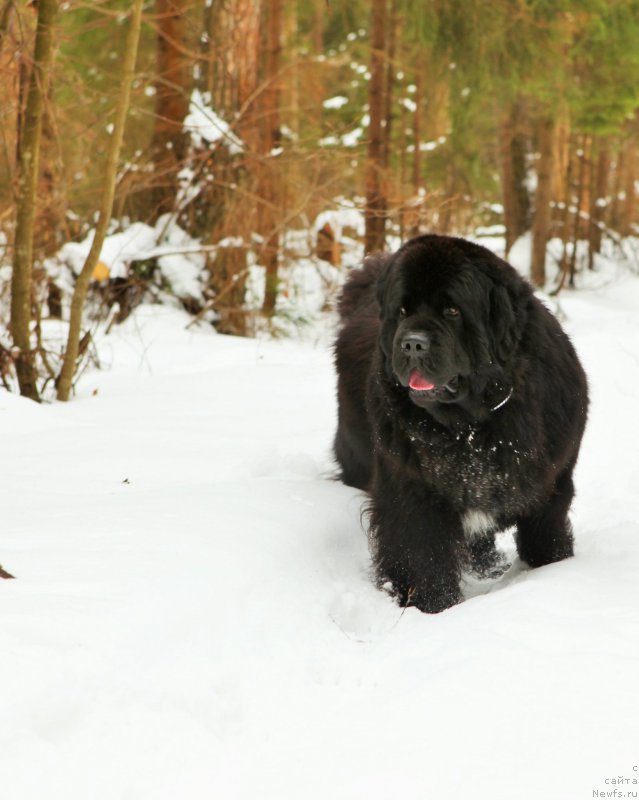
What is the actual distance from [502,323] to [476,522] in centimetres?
83

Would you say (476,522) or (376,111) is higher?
(376,111)

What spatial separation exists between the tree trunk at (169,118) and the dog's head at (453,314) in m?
6.82

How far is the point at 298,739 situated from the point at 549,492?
1.64 meters

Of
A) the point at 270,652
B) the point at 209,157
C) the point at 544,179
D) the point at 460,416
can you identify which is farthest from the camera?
the point at 544,179

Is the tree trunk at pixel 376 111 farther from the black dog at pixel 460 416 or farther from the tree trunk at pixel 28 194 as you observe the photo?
the black dog at pixel 460 416

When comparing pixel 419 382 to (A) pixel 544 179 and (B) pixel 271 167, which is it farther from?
(A) pixel 544 179

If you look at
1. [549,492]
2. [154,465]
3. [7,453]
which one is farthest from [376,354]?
[7,453]

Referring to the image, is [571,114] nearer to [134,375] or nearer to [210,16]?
[210,16]

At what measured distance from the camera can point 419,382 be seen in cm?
304

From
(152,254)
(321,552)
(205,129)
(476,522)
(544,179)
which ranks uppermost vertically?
(205,129)

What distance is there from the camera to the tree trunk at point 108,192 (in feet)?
17.6

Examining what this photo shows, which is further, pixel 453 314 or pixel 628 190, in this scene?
pixel 628 190

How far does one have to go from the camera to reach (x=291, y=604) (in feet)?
10.1

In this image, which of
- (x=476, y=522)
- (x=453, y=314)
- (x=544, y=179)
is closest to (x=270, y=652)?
(x=476, y=522)
